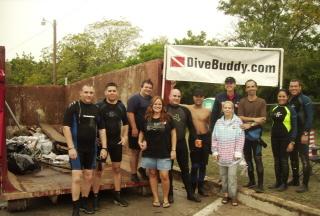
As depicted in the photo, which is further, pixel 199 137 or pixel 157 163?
pixel 199 137

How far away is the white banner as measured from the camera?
7828 mm

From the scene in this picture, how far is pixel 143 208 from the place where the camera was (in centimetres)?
681

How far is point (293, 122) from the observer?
697 cm

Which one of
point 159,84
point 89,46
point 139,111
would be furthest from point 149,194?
point 89,46

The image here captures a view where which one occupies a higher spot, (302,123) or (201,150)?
(302,123)

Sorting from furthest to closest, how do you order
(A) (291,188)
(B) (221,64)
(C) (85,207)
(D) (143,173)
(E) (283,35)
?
(E) (283,35), (B) (221,64), (D) (143,173), (A) (291,188), (C) (85,207)

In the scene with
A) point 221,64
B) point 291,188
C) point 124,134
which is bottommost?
point 291,188

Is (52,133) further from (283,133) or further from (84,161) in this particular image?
(283,133)

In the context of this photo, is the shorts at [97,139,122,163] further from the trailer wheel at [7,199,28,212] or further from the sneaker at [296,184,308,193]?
the sneaker at [296,184,308,193]

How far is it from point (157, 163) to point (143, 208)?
74cm

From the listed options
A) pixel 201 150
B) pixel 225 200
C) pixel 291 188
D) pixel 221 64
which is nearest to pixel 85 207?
pixel 201 150

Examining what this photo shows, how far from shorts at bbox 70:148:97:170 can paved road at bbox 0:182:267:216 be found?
0.76 m

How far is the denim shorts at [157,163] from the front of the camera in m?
6.68

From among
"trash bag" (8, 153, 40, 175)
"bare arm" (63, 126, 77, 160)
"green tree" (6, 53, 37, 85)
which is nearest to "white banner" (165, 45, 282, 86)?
"bare arm" (63, 126, 77, 160)
